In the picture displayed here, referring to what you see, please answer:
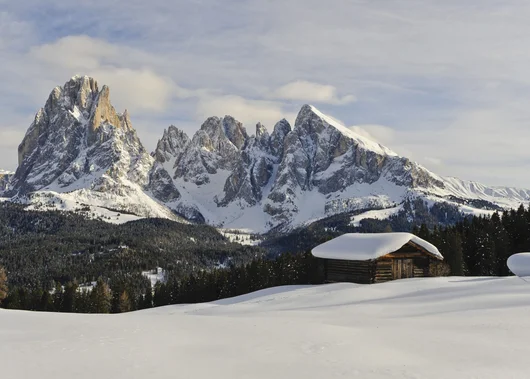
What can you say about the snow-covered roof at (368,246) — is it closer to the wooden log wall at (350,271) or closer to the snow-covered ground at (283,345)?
the wooden log wall at (350,271)

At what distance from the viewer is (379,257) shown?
40.8 metres

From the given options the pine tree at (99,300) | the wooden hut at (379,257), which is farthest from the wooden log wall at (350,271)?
the pine tree at (99,300)

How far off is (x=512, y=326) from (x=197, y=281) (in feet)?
286

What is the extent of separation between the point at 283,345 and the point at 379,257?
2877 centimetres

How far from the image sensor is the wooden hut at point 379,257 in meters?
41.2

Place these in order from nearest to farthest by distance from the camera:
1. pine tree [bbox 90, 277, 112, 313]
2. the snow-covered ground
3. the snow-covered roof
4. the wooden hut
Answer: the snow-covered ground, the snow-covered roof, the wooden hut, pine tree [bbox 90, 277, 112, 313]

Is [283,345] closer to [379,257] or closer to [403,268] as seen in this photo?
[379,257]

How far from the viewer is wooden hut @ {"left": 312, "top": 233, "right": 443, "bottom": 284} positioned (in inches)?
1620

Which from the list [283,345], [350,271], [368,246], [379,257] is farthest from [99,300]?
[283,345]

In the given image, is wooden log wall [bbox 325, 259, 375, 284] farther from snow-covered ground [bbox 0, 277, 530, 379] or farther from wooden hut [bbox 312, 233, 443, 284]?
snow-covered ground [bbox 0, 277, 530, 379]

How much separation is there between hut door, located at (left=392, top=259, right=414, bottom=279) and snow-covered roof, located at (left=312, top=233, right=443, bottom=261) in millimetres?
2002

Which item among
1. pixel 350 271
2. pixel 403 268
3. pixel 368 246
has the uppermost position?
pixel 368 246

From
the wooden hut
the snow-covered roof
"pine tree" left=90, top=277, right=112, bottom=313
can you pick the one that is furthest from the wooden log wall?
"pine tree" left=90, top=277, right=112, bottom=313

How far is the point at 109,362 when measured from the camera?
1171 cm
